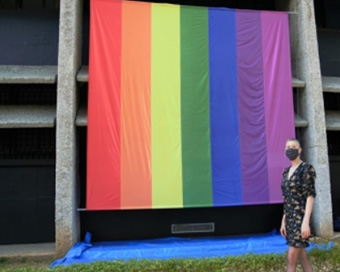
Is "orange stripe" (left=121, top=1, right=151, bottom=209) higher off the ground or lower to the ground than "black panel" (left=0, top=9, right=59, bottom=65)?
lower

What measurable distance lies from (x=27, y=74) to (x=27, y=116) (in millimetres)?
938

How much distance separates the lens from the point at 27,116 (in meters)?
7.13

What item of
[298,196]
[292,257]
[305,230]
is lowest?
[292,257]

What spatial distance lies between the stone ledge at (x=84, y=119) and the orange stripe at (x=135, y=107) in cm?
82

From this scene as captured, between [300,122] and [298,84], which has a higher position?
[298,84]

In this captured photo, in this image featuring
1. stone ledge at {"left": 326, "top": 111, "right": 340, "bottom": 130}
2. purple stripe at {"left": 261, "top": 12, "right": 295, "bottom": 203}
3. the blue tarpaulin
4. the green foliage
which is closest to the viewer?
the green foliage

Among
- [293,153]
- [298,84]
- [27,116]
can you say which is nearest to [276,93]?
[298,84]

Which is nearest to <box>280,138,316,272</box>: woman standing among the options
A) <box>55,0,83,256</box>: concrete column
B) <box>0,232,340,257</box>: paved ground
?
<box>0,232,340,257</box>: paved ground

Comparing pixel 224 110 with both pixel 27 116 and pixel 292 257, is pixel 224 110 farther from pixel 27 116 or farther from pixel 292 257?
pixel 27 116

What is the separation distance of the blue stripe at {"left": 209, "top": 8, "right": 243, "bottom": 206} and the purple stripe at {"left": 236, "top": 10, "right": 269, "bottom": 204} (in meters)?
0.13

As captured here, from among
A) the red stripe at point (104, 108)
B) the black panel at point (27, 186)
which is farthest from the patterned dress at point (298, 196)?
the black panel at point (27, 186)

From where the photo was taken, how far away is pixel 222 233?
7863mm

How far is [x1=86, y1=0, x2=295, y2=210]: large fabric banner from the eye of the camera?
675 cm

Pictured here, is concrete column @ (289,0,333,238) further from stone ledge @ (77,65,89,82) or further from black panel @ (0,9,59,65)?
black panel @ (0,9,59,65)
